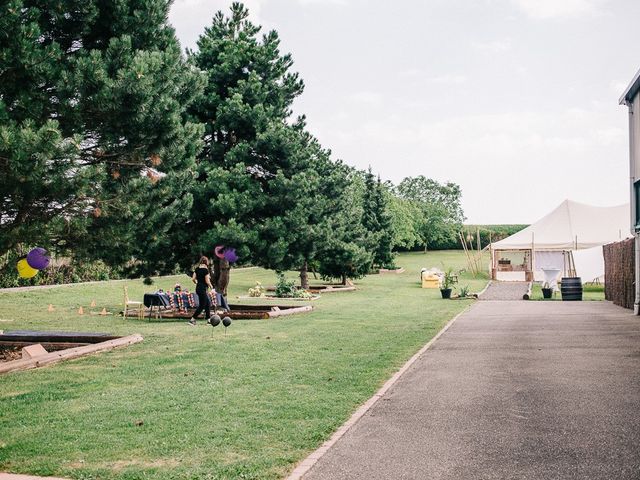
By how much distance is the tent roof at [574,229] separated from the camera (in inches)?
1544

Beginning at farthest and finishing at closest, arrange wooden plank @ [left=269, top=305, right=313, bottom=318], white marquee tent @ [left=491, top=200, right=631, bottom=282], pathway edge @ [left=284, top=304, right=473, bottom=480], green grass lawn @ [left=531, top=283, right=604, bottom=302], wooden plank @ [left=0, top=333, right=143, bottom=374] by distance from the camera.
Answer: white marquee tent @ [left=491, top=200, right=631, bottom=282]
green grass lawn @ [left=531, top=283, right=604, bottom=302]
wooden plank @ [left=269, top=305, right=313, bottom=318]
wooden plank @ [left=0, top=333, right=143, bottom=374]
pathway edge @ [left=284, top=304, right=473, bottom=480]

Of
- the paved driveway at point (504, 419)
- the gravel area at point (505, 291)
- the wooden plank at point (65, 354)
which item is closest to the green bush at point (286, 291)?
the gravel area at point (505, 291)

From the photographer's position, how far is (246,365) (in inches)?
381

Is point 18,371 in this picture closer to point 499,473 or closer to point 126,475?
point 126,475


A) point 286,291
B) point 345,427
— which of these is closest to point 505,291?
point 286,291

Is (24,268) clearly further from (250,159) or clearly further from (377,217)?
(377,217)

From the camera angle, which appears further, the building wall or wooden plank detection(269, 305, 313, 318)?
the building wall

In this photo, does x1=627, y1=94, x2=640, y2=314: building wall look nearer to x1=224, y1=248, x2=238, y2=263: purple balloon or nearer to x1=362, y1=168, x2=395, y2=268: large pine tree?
x1=224, y1=248, x2=238, y2=263: purple balloon

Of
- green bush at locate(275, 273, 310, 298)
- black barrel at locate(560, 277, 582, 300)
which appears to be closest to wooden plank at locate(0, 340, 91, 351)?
green bush at locate(275, 273, 310, 298)

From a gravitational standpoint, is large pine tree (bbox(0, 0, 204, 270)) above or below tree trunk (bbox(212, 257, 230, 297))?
above

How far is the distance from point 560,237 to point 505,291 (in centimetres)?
943

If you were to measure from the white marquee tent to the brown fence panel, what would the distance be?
42.0ft

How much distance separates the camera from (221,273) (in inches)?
791

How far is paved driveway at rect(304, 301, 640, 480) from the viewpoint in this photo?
4844mm
